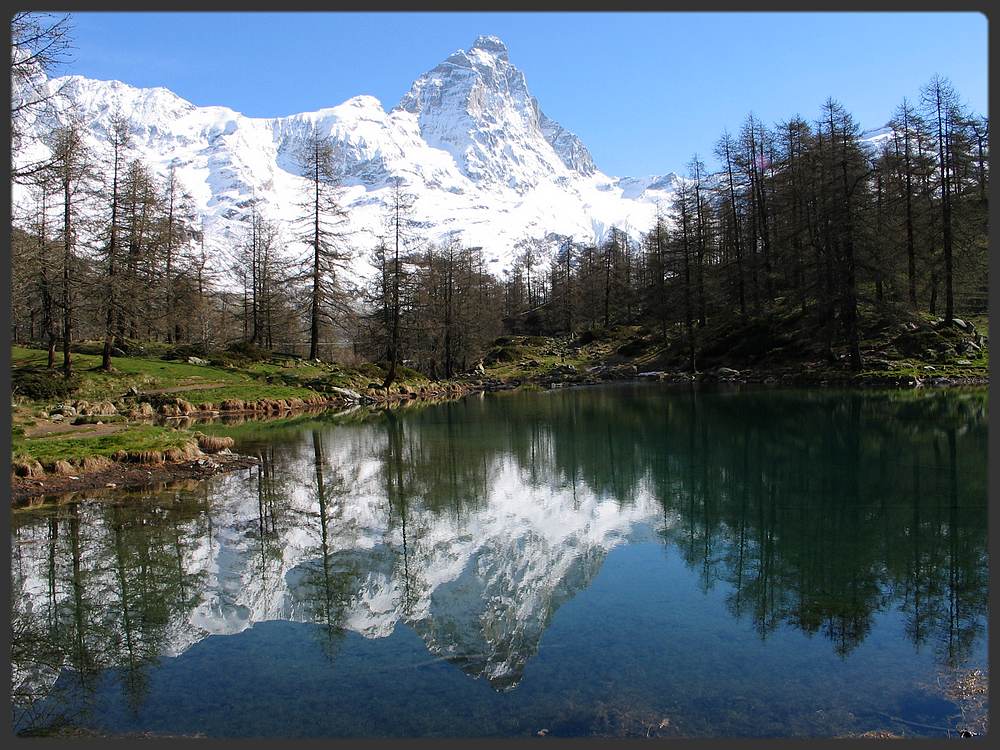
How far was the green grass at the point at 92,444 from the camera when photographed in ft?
52.0

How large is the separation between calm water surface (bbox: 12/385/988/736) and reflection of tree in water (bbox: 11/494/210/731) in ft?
0.14

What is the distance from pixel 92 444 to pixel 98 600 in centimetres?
1052

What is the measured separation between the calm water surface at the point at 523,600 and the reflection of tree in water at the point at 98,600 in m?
0.04

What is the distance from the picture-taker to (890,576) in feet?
28.4

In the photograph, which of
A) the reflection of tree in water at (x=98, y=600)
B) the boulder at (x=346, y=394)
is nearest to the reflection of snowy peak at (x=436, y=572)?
the reflection of tree in water at (x=98, y=600)

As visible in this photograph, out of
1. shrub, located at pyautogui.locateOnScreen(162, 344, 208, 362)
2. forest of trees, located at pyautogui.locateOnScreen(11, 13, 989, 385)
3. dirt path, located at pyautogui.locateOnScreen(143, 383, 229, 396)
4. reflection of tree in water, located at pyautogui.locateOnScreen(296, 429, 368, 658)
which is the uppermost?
forest of trees, located at pyautogui.locateOnScreen(11, 13, 989, 385)

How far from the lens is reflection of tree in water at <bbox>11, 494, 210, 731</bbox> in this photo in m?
6.61

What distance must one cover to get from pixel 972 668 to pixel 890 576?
2.47 metres

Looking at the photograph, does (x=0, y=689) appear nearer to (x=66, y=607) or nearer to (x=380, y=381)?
(x=66, y=607)

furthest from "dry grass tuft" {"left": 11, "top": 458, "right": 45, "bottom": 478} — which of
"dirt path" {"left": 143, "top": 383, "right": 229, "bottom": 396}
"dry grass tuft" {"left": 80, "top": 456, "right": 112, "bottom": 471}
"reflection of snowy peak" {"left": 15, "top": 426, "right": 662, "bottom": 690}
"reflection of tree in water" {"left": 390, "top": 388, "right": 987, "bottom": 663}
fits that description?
"dirt path" {"left": 143, "top": 383, "right": 229, "bottom": 396}

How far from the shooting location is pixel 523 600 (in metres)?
8.64

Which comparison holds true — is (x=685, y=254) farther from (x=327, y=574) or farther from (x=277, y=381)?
(x=327, y=574)

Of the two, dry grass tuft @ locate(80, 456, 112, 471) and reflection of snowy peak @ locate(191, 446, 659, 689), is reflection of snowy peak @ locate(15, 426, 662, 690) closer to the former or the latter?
reflection of snowy peak @ locate(191, 446, 659, 689)

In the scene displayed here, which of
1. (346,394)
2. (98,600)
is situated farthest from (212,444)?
(346,394)
